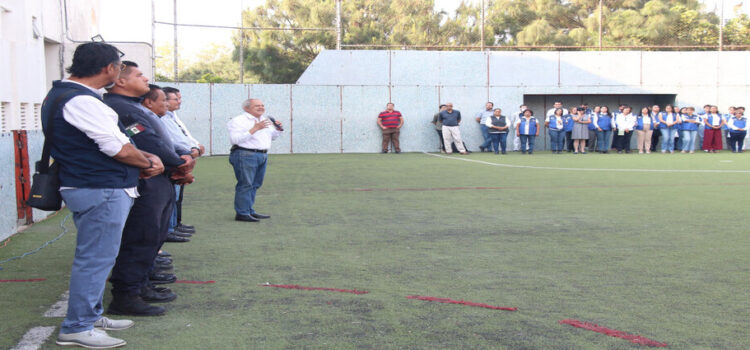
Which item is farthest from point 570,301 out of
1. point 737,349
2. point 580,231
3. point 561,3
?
point 561,3

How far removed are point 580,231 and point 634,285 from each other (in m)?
2.57

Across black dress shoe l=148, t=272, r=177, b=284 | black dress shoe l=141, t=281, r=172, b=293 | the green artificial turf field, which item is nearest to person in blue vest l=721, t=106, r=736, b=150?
the green artificial turf field

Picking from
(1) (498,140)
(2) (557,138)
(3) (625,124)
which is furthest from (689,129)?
(1) (498,140)

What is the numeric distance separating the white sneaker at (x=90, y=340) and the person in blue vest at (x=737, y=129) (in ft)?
79.2

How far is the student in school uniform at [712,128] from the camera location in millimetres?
24734

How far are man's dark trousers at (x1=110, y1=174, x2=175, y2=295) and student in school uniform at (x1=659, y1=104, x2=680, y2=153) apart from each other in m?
22.6

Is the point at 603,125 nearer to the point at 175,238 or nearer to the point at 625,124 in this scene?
the point at 625,124

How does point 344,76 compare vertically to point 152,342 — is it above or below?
above

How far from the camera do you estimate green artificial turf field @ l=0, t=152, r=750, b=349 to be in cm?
401

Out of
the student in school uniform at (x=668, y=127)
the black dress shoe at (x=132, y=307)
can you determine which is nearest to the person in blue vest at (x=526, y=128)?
the student in school uniform at (x=668, y=127)

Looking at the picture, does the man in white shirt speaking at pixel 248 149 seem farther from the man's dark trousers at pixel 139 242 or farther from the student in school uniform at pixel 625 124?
the student in school uniform at pixel 625 124

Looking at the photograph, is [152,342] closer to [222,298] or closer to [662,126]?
[222,298]

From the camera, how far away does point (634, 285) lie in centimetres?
514

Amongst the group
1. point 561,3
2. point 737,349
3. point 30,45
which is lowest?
point 737,349
